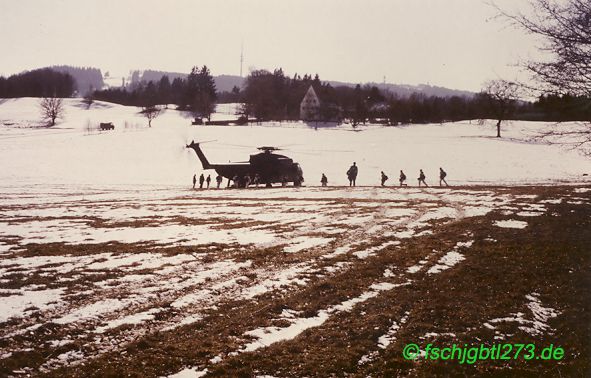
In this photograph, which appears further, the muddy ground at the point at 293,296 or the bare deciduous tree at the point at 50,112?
the bare deciduous tree at the point at 50,112

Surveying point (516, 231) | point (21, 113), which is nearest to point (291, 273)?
point (516, 231)

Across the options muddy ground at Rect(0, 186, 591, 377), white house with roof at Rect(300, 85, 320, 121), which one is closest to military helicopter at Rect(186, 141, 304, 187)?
muddy ground at Rect(0, 186, 591, 377)

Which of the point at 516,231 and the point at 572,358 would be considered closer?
the point at 572,358

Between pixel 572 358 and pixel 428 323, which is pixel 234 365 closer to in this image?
pixel 428 323

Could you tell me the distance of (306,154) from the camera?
51.7 m

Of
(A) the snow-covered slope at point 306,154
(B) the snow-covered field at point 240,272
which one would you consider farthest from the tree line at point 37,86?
(B) the snow-covered field at point 240,272

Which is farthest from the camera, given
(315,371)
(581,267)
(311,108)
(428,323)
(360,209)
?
(311,108)

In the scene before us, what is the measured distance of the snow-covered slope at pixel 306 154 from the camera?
133 feet

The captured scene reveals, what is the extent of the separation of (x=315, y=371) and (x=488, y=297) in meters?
3.99

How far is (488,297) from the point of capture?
7508mm

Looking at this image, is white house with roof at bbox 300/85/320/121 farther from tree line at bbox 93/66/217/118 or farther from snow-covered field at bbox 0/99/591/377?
snow-covered field at bbox 0/99/591/377

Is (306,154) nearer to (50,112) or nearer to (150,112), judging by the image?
(150,112)

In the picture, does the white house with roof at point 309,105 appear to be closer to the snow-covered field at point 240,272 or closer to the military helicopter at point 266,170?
the military helicopter at point 266,170

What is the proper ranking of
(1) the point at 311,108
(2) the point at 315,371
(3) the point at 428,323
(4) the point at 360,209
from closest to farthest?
(2) the point at 315,371 → (3) the point at 428,323 → (4) the point at 360,209 → (1) the point at 311,108
